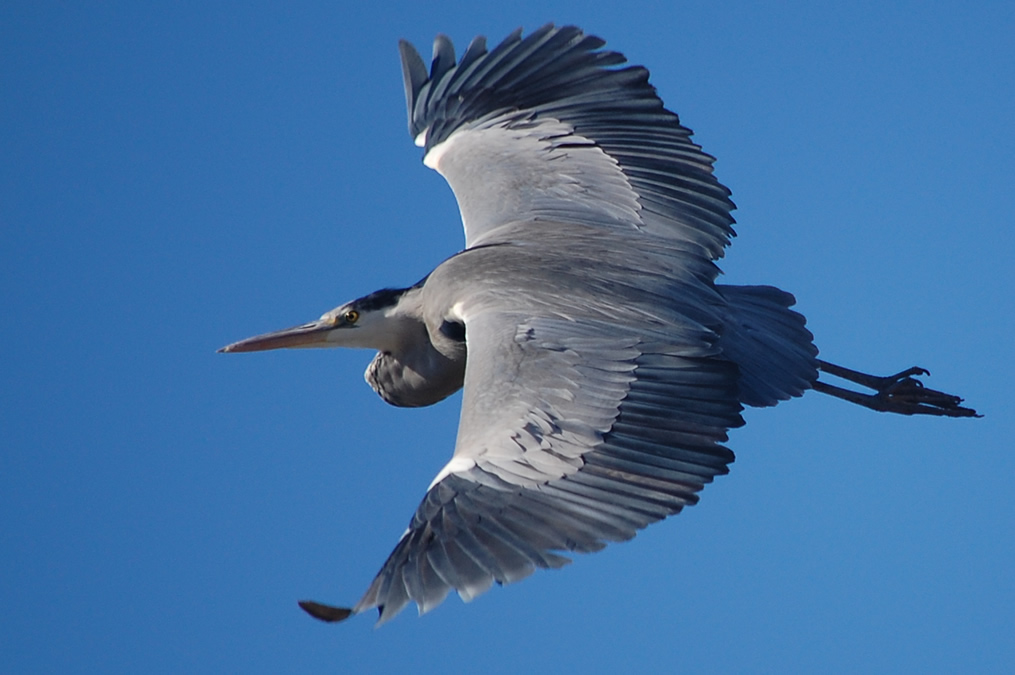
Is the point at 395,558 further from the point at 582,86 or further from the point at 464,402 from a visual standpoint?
the point at 582,86

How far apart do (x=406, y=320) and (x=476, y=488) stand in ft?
5.73

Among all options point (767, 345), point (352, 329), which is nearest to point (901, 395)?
point (767, 345)

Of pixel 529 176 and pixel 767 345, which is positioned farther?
pixel 529 176

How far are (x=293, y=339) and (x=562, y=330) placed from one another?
1.85 meters

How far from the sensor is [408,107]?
7035 millimetres

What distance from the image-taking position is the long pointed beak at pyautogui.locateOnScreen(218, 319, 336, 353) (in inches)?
245

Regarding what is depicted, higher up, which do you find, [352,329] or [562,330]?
[352,329]

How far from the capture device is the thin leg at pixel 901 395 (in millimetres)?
6508

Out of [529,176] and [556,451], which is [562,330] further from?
[529,176]

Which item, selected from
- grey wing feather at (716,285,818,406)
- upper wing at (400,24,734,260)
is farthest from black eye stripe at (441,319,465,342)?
grey wing feather at (716,285,818,406)

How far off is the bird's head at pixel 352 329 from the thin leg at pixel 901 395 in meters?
2.18

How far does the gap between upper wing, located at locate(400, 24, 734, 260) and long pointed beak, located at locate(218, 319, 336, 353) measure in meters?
0.80

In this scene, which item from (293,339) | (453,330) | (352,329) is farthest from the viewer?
(293,339)

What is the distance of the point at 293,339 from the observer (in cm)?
627
